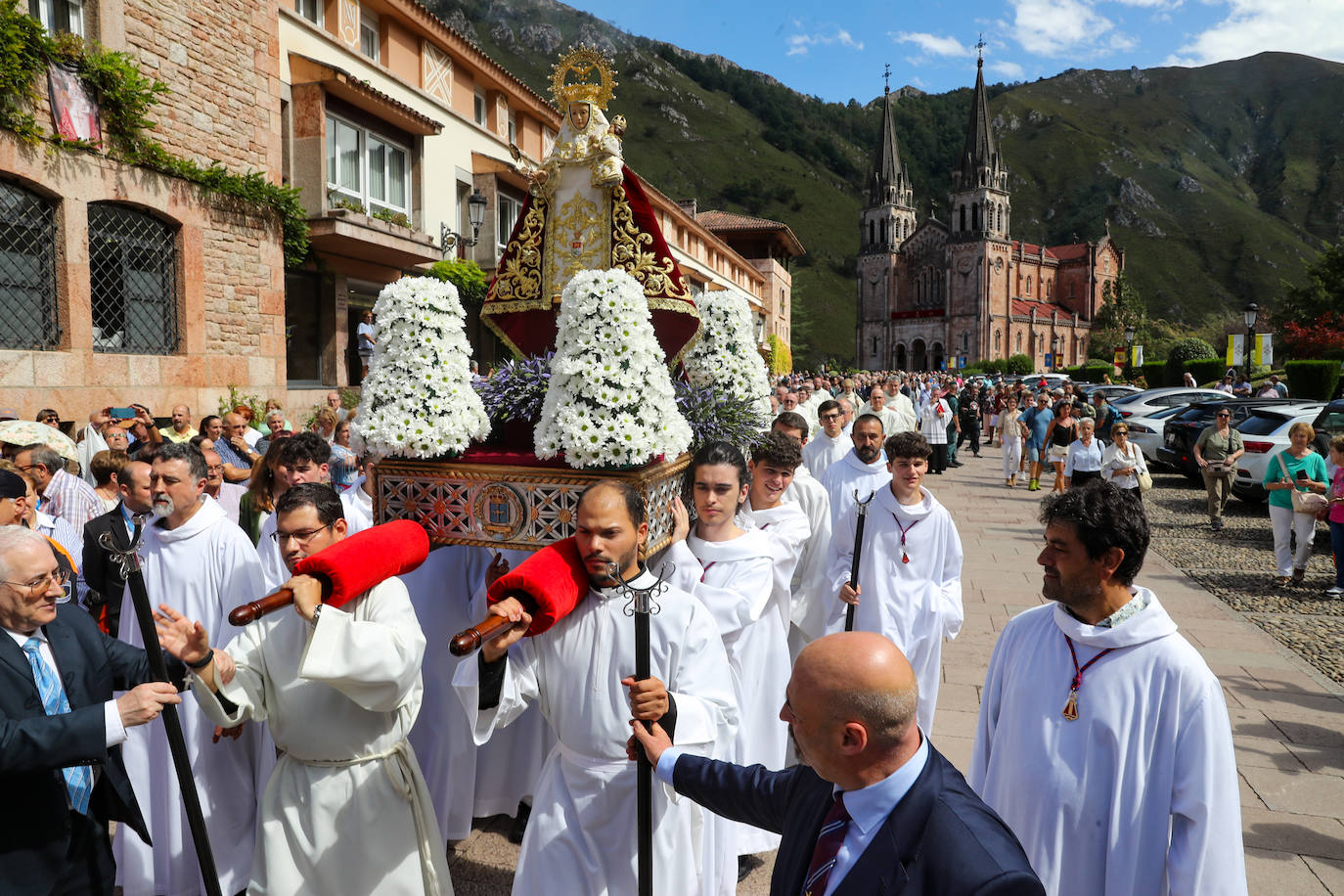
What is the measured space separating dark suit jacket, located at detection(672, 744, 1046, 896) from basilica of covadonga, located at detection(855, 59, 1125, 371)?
285ft

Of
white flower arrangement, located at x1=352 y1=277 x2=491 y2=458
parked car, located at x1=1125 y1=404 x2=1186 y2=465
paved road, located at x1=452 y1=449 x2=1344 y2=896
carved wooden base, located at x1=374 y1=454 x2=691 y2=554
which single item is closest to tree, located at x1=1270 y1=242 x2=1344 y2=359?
parked car, located at x1=1125 y1=404 x2=1186 y2=465

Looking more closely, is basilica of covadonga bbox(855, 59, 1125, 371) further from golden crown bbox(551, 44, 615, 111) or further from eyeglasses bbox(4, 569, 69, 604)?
eyeglasses bbox(4, 569, 69, 604)

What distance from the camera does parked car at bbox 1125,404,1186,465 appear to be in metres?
19.1

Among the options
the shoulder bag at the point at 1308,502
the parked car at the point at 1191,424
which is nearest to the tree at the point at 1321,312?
the parked car at the point at 1191,424

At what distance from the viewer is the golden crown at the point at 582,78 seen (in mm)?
4770

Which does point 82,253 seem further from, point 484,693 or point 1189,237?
point 1189,237

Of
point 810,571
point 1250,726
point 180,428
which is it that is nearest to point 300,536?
point 810,571

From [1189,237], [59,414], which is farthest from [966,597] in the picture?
[1189,237]

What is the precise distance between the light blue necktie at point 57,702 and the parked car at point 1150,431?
20183mm

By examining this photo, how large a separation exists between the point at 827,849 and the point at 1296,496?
31.6ft

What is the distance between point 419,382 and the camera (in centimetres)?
374

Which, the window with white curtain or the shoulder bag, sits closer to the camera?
the shoulder bag

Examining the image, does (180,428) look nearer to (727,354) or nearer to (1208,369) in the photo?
(727,354)

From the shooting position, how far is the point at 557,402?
11.7 ft
